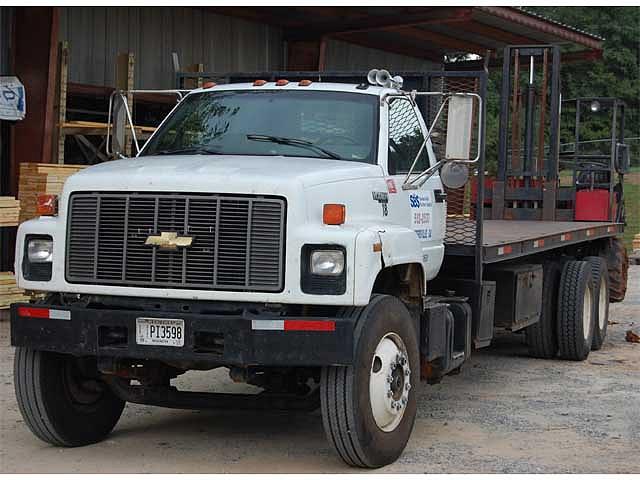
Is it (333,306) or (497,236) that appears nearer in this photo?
(333,306)

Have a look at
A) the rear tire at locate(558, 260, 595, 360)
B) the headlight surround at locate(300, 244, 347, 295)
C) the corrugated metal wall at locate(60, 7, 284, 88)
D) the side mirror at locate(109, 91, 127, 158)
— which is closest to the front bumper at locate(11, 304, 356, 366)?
the headlight surround at locate(300, 244, 347, 295)

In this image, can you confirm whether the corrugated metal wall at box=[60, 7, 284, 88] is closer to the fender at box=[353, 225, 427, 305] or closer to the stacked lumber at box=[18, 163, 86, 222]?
the stacked lumber at box=[18, 163, 86, 222]

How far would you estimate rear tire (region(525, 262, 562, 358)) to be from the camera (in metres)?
11.2

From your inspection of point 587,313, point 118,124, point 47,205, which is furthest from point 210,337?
point 587,313

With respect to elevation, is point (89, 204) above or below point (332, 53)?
below

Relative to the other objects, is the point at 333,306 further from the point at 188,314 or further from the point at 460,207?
the point at 460,207

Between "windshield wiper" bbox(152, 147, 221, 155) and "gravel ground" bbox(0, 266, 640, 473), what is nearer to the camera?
"gravel ground" bbox(0, 266, 640, 473)

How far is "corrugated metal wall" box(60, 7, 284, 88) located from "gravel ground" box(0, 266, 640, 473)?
21.3 ft

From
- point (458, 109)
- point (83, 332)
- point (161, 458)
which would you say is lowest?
point (161, 458)

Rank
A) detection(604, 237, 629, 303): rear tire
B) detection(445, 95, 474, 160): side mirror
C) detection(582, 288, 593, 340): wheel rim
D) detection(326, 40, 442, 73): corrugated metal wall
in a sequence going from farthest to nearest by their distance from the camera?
1. detection(326, 40, 442, 73): corrugated metal wall
2. detection(604, 237, 629, 303): rear tire
3. detection(582, 288, 593, 340): wheel rim
4. detection(445, 95, 474, 160): side mirror

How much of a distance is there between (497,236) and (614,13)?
149 ft

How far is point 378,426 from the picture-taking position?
6773mm

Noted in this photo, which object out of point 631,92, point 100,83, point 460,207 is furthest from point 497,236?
point 631,92

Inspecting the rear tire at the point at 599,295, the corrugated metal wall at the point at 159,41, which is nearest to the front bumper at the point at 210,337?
the rear tire at the point at 599,295
